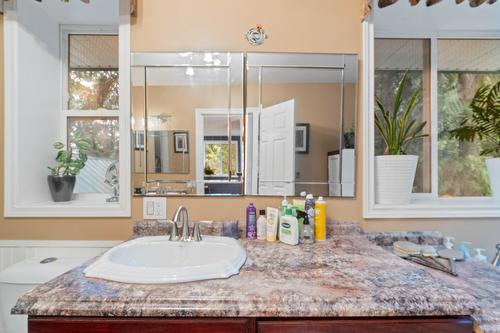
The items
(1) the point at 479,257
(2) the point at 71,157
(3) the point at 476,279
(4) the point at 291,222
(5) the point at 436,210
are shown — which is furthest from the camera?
(2) the point at 71,157

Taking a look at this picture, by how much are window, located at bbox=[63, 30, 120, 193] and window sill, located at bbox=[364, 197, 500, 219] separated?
1.55 m

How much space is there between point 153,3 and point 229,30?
1.38 feet

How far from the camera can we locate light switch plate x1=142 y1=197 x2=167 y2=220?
1.37 metres

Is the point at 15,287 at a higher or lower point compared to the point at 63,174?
lower

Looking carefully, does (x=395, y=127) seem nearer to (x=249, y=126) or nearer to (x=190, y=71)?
(x=249, y=126)

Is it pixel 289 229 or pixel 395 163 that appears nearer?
pixel 289 229

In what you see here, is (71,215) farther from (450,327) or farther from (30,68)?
(450,327)

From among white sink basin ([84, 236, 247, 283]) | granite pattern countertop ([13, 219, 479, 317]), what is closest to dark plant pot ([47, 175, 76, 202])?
white sink basin ([84, 236, 247, 283])

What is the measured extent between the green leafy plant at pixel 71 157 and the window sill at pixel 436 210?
5.32 ft

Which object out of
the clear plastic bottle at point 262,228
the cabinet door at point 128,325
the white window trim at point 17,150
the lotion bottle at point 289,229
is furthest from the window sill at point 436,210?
the white window trim at point 17,150

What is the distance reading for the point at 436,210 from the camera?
139 cm

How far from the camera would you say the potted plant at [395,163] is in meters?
1.37

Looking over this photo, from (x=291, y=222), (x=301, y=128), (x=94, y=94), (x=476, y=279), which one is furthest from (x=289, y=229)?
(x=94, y=94)

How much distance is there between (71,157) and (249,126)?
1.05 meters
